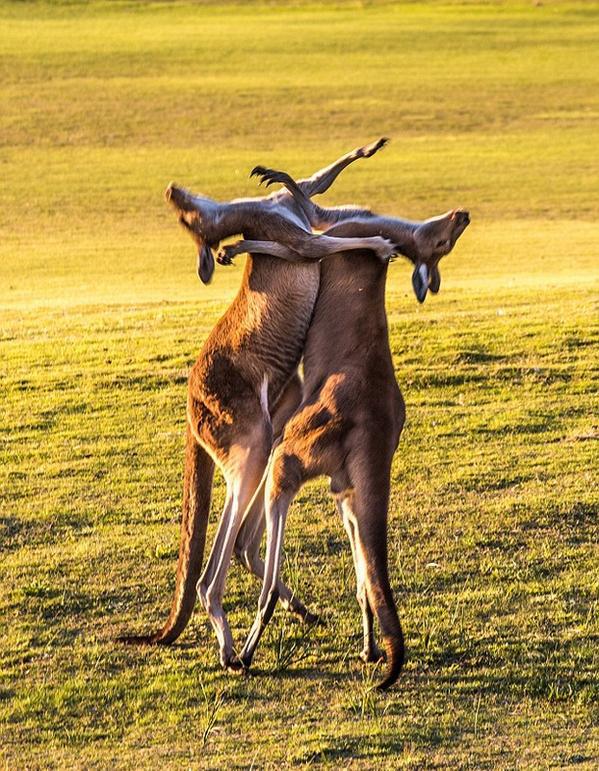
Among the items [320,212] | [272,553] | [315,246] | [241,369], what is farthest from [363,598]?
[320,212]

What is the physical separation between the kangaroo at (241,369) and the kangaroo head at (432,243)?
0.18 metres

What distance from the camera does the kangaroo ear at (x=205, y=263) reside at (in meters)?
6.49

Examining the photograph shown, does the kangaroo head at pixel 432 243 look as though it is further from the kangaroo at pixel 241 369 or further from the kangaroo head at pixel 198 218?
the kangaroo head at pixel 198 218

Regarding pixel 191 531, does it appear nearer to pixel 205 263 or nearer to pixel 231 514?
pixel 231 514

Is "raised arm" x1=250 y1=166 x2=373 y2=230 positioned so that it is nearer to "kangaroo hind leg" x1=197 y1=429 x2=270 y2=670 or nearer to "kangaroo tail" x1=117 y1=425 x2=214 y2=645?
"kangaroo hind leg" x1=197 y1=429 x2=270 y2=670

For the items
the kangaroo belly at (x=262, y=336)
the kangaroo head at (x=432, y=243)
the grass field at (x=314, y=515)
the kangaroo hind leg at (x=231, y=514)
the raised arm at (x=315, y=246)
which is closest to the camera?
the grass field at (x=314, y=515)

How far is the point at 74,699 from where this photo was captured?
6484mm

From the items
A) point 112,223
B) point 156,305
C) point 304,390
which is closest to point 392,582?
point 304,390

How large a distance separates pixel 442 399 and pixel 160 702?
18.3 feet

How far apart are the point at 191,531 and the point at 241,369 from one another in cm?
75

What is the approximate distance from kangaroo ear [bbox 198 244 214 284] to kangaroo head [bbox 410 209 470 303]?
841 mm

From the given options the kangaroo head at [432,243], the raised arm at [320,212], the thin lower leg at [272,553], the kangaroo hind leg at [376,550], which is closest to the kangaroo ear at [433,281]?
the kangaroo head at [432,243]

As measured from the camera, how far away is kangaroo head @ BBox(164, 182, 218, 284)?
21.3 feet

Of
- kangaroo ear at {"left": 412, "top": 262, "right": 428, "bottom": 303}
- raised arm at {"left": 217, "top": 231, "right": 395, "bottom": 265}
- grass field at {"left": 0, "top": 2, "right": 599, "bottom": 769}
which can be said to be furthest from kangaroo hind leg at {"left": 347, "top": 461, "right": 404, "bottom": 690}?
raised arm at {"left": 217, "top": 231, "right": 395, "bottom": 265}
